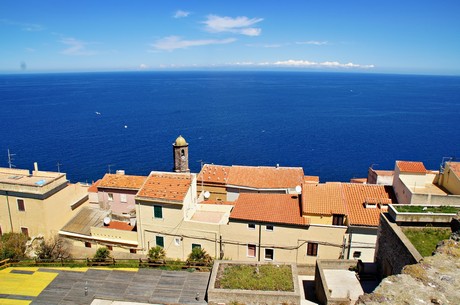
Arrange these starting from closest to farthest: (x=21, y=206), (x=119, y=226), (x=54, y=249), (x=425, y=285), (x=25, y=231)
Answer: (x=425, y=285), (x=54, y=249), (x=21, y=206), (x=25, y=231), (x=119, y=226)

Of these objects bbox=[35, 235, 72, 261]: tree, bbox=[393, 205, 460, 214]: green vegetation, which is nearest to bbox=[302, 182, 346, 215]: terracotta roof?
bbox=[393, 205, 460, 214]: green vegetation

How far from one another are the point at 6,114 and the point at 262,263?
525 feet

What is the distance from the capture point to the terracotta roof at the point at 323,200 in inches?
1148

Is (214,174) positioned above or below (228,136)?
above

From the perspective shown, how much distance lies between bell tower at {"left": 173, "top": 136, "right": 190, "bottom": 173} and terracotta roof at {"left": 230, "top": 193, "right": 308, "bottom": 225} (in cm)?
1046

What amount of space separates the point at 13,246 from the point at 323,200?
28.8 m

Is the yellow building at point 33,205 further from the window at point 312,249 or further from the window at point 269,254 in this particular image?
the window at point 312,249

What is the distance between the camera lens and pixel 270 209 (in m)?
30.5

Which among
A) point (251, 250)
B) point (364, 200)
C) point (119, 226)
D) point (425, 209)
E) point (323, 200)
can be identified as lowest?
point (119, 226)

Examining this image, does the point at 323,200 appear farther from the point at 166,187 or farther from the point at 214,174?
the point at 214,174

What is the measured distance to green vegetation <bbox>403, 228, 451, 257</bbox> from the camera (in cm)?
1738

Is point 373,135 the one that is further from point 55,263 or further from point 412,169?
point 55,263

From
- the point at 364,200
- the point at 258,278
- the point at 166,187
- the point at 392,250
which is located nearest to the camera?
the point at 392,250

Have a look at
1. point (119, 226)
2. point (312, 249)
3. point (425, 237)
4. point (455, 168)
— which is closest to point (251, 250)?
point (312, 249)
